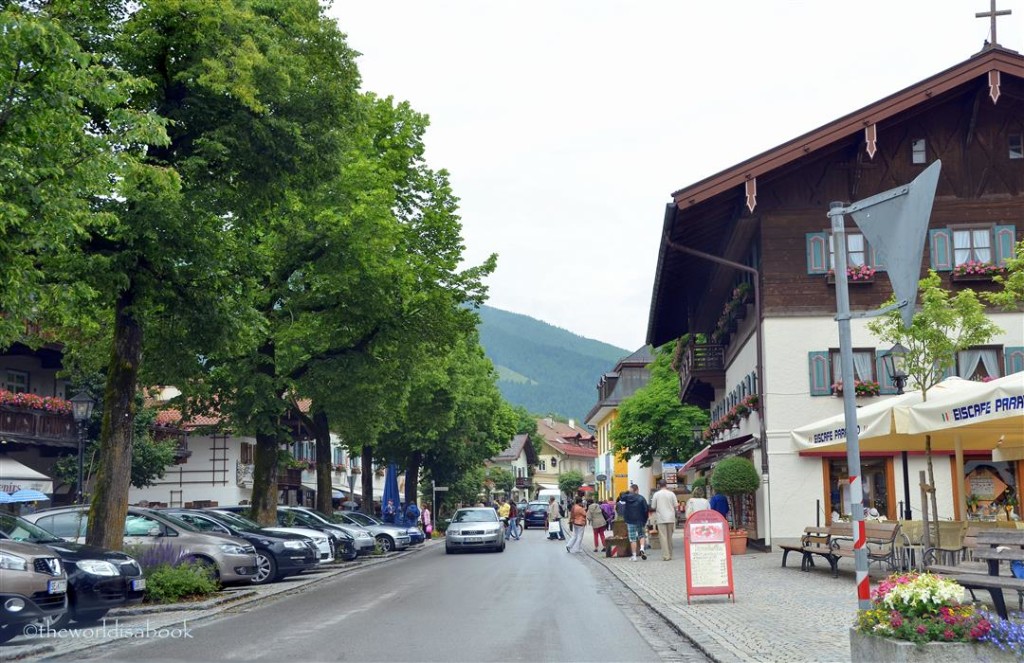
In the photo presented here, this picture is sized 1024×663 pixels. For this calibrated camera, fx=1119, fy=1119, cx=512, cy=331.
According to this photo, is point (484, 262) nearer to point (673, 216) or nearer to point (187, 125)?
point (673, 216)

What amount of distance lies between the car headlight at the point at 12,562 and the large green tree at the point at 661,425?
1802 inches

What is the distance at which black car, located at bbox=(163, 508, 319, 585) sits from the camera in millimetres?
21734

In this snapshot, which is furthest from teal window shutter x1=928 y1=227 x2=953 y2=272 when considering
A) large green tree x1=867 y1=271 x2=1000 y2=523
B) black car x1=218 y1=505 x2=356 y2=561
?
black car x1=218 y1=505 x2=356 y2=561

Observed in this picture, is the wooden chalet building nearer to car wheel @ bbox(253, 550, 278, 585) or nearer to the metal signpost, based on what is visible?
car wheel @ bbox(253, 550, 278, 585)

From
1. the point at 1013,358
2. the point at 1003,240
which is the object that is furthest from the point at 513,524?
the point at 1003,240

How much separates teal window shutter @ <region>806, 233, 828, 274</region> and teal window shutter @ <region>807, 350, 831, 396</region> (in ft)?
7.72

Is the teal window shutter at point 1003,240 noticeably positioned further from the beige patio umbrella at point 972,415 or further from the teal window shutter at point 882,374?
the beige patio umbrella at point 972,415

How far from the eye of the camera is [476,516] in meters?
39.0

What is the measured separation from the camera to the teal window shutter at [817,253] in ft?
104

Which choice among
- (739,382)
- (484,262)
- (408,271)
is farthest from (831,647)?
(739,382)

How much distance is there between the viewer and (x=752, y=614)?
14.5m

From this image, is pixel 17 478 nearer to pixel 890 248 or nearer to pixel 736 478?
pixel 736 478

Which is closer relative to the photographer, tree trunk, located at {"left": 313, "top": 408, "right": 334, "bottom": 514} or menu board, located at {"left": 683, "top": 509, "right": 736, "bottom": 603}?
menu board, located at {"left": 683, "top": 509, "right": 736, "bottom": 603}

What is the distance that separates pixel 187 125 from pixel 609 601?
400 inches
